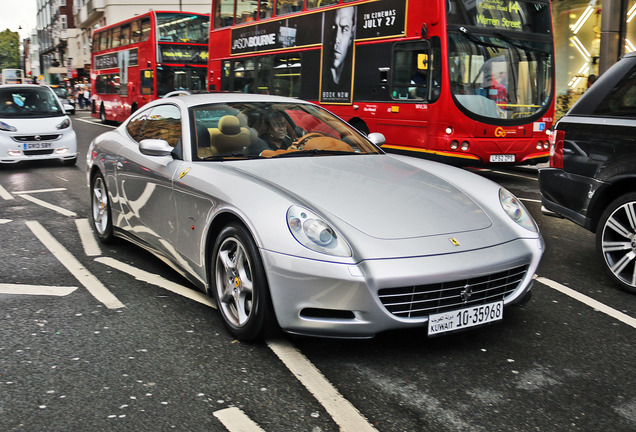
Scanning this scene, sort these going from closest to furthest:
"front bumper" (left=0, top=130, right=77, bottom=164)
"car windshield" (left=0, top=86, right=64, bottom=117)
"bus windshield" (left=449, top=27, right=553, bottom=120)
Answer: "bus windshield" (left=449, top=27, right=553, bottom=120)
"front bumper" (left=0, top=130, right=77, bottom=164)
"car windshield" (left=0, top=86, right=64, bottom=117)

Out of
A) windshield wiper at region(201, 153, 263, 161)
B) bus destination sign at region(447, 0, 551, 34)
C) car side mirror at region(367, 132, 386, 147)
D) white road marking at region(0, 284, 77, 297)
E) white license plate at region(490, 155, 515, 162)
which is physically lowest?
white road marking at region(0, 284, 77, 297)

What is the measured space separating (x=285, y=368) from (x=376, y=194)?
1145mm

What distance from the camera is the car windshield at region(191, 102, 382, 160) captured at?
14.7 feet

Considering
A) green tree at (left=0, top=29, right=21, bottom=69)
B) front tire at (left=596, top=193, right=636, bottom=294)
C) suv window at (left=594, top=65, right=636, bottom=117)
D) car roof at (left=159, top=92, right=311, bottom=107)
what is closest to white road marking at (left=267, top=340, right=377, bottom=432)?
car roof at (left=159, top=92, right=311, bottom=107)

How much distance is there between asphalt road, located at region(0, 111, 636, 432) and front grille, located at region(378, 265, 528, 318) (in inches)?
11.6

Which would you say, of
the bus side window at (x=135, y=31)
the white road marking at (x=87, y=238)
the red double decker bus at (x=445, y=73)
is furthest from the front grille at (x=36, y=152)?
the bus side window at (x=135, y=31)

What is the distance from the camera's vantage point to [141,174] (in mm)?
4957

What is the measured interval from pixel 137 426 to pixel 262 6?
13175 millimetres

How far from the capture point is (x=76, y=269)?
5.21 m

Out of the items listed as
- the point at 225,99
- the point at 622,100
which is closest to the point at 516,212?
the point at 622,100

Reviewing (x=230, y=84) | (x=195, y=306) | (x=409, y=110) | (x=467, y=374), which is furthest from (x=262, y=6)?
(x=467, y=374)

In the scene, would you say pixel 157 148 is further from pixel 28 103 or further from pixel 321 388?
pixel 28 103

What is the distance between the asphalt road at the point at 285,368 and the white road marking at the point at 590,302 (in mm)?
13

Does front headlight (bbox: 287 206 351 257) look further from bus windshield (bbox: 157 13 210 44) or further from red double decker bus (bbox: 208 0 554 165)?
bus windshield (bbox: 157 13 210 44)
